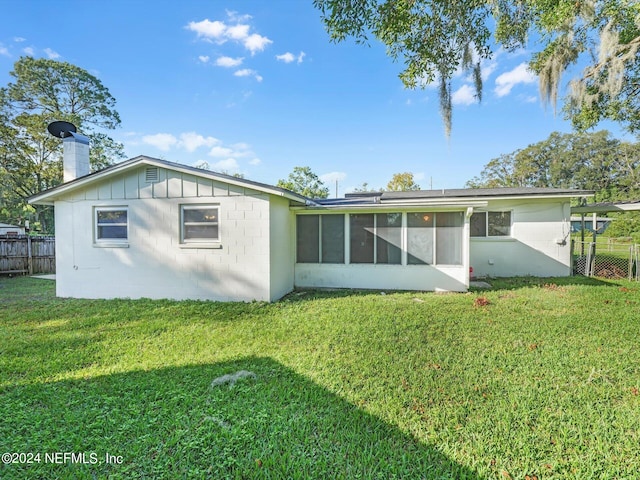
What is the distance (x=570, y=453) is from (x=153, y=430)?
3.31m

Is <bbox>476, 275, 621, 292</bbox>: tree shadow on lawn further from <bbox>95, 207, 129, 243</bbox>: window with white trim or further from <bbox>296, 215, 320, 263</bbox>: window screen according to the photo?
<bbox>95, 207, 129, 243</bbox>: window with white trim

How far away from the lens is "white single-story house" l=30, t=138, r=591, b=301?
680 cm

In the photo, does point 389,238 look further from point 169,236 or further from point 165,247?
point 165,247

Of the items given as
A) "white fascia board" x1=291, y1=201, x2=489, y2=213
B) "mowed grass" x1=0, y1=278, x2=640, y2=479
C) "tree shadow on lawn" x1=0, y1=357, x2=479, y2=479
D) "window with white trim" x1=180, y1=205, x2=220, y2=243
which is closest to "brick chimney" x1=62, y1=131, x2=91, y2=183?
"window with white trim" x1=180, y1=205, x2=220, y2=243

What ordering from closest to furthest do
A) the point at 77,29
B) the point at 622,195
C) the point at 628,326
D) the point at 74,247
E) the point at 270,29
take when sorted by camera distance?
the point at 628,326 → the point at 74,247 → the point at 270,29 → the point at 77,29 → the point at 622,195

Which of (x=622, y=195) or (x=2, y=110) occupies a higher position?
(x=2, y=110)

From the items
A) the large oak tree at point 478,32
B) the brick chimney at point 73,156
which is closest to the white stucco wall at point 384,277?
the large oak tree at point 478,32

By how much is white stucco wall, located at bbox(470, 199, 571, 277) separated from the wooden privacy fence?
17155mm

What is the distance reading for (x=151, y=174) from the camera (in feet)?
23.3

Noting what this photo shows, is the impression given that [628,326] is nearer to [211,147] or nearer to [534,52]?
[534,52]

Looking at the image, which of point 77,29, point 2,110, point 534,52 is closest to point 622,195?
point 534,52

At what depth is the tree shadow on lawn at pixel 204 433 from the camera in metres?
2.04

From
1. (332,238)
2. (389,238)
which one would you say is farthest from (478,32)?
(332,238)

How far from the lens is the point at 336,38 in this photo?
4.91m
